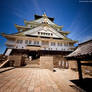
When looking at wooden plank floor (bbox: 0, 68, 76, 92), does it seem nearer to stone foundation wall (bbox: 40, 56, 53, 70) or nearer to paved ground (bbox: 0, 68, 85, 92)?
paved ground (bbox: 0, 68, 85, 92)

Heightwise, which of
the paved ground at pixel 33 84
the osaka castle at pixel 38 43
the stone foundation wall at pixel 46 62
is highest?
the osaka castle at pixel 38 43

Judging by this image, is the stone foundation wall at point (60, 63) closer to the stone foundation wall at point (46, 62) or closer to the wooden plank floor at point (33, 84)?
the stone foundation wall at point (46, 62)

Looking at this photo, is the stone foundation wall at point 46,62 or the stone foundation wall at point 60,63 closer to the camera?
the stone foundation wall at point 46,62

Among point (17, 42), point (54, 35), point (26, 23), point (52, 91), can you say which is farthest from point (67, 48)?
point (26, 23)

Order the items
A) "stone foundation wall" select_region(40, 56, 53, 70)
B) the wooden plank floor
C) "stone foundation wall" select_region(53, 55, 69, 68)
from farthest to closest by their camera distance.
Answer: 1. "stone foundation wall" select_region(53, 55, 69, 68)
2. "stone foundation wall" select_region(40, 56, 53, 70)
3. the wooden plank floor

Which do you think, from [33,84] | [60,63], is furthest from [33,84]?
[60,63]

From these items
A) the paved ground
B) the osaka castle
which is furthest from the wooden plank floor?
the osaka castle

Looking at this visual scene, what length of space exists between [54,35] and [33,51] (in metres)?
10.6

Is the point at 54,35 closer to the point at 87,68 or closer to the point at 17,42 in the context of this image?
Answer: the point at 17,42

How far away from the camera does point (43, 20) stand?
27.9 meters

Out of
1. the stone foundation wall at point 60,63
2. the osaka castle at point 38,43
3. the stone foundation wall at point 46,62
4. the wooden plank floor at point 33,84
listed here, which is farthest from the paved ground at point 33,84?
the osaka castle at point 38,43

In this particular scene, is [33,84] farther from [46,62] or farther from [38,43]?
[38,43]

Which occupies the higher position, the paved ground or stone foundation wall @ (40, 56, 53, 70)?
stone foundation wall @ (40, 56, 53, 70)

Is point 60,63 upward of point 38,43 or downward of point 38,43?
downward
